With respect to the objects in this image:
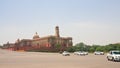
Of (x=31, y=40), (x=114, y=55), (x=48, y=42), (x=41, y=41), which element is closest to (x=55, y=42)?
(x=48, y=42)

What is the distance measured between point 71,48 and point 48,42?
14.7 metres

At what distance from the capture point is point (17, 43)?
132125mm

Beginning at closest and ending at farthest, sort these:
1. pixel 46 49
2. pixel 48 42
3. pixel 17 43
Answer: pixel 46 49 < pixel 48 42 < pixel 17 43

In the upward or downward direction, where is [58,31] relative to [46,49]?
upward

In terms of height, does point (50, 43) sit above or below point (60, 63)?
above

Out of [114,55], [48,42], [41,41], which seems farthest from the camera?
[41,41]

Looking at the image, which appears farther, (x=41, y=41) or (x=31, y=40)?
(x=31, y=40)

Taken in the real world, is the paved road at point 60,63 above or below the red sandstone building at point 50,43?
below

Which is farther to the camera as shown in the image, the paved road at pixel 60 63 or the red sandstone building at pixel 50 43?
the red sandstone building at pixel 50 43

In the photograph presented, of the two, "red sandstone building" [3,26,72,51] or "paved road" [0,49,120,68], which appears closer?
"paved road" [0,49,120,68]

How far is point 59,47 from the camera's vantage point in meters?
106

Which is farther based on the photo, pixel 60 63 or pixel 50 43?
pixel 50 43

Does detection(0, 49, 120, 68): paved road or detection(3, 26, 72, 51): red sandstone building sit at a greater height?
detection(3, 26, 72, 51): red sandstone building

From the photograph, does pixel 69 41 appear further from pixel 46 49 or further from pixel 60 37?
pixel 46 49
